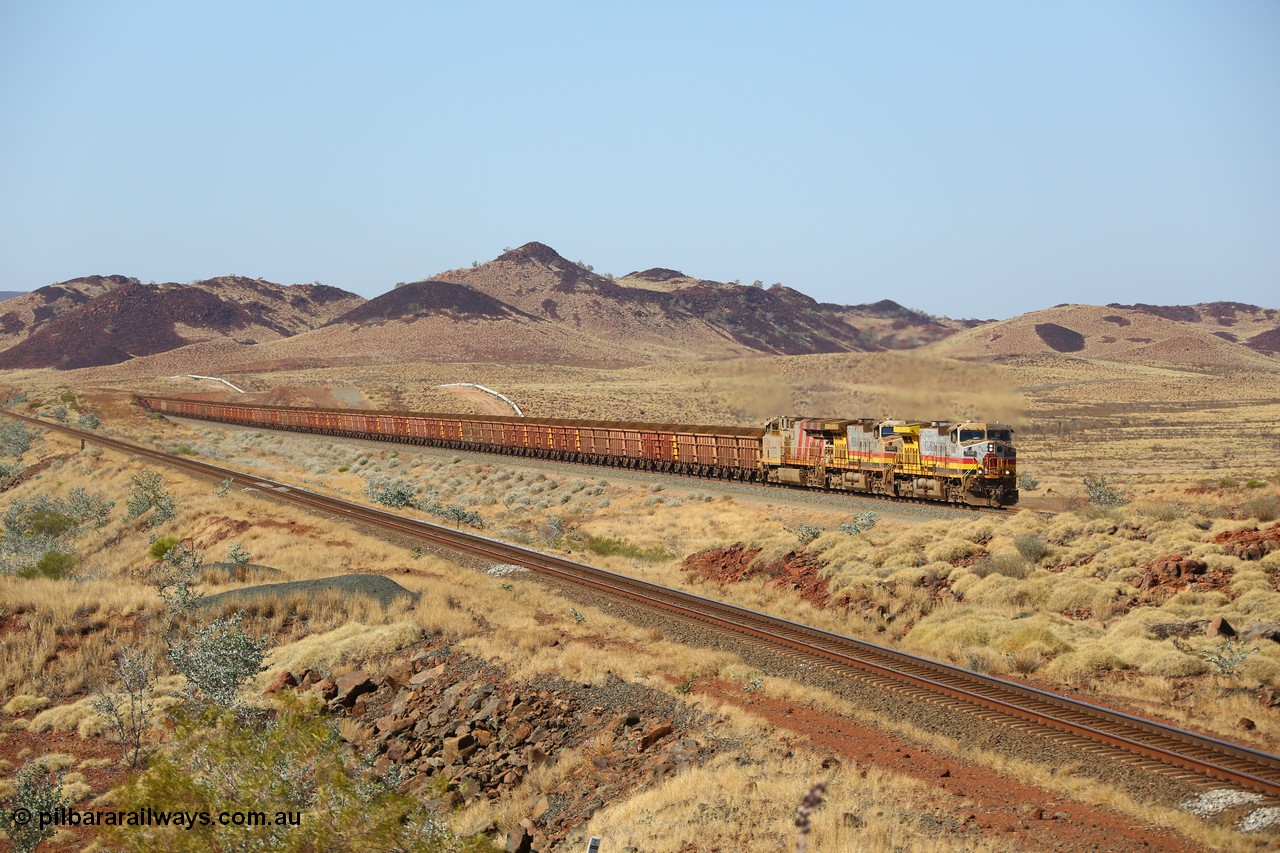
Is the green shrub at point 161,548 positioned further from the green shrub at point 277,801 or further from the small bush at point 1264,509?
the small bush at point 1264,509

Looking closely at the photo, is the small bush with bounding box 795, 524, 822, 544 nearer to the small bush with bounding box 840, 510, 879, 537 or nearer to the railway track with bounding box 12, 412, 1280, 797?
the small bush with bounding box 840, 510, 879, 537

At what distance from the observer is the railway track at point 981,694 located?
468 inches

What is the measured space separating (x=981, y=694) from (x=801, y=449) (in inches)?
1040

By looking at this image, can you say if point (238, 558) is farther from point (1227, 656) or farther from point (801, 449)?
point (801, 449)

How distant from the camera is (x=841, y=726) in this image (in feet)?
43.5

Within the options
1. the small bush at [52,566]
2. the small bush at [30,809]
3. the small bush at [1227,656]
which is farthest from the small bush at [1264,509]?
the small bush at [52,566]

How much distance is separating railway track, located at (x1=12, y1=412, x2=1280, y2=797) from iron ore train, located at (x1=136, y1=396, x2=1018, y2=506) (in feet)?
49.3

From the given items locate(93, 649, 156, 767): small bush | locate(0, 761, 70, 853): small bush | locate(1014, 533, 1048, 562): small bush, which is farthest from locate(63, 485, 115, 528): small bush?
locate(1014, 533, 1048, 562): small bush

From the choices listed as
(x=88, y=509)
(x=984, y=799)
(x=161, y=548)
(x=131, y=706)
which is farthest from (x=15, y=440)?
(x=984, y=799)

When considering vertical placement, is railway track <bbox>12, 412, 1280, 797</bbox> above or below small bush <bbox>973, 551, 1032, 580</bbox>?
below

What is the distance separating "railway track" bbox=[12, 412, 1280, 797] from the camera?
11.9 metres

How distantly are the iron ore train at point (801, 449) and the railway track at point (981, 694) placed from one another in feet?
49.3

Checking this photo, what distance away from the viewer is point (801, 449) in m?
41.1

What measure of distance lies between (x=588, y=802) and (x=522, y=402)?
97.2 m
